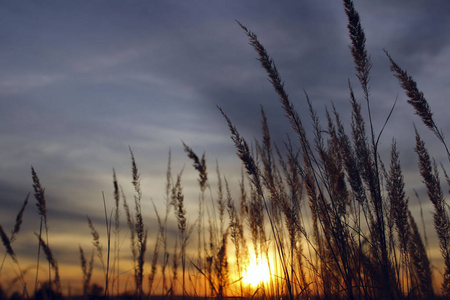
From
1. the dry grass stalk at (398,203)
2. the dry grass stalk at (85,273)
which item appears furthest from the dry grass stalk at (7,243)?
the dry grass stalk at (398,203)

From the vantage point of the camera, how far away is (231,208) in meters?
3.32

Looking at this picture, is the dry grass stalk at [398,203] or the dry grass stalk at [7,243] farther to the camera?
the dry grass stalk at [7,243]

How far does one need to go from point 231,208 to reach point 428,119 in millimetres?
1873

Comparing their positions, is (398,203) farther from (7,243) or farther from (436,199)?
(7,243)

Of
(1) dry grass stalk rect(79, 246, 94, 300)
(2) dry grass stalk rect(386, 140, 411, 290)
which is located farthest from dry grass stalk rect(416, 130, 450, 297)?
(1) dry grass stalk rect(79, 246, 94, 300)

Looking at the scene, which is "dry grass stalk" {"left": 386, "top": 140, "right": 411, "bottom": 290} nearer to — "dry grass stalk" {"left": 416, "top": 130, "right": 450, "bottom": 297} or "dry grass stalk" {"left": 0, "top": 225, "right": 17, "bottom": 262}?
"dry grass stalk" {"left": 416, "top": 130, "right": 450, "bottom": 297}

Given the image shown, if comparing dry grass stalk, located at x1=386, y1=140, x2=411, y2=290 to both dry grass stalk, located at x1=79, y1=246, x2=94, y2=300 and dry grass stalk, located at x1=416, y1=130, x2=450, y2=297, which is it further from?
dry grass stalk, located at x1=79, y1=246, x2=94, y2=300

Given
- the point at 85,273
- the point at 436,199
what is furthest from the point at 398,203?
the point at 85,273

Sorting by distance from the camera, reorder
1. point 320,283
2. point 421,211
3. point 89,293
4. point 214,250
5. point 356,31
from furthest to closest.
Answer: point 421,211
point 214,250
point 89,293
point 320,283
point 356,31

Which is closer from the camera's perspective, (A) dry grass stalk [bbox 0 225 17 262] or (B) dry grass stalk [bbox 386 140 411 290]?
(B) dry grass stalk [bbox 386 140 411 290]

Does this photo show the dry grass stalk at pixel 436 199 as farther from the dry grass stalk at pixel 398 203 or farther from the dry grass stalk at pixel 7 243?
the dry grass stalk at pixel 7 243

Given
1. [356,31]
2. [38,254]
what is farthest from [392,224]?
[38,254]

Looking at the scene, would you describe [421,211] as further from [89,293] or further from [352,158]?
[89,293]

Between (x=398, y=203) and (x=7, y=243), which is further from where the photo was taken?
(x=7, y=243)
